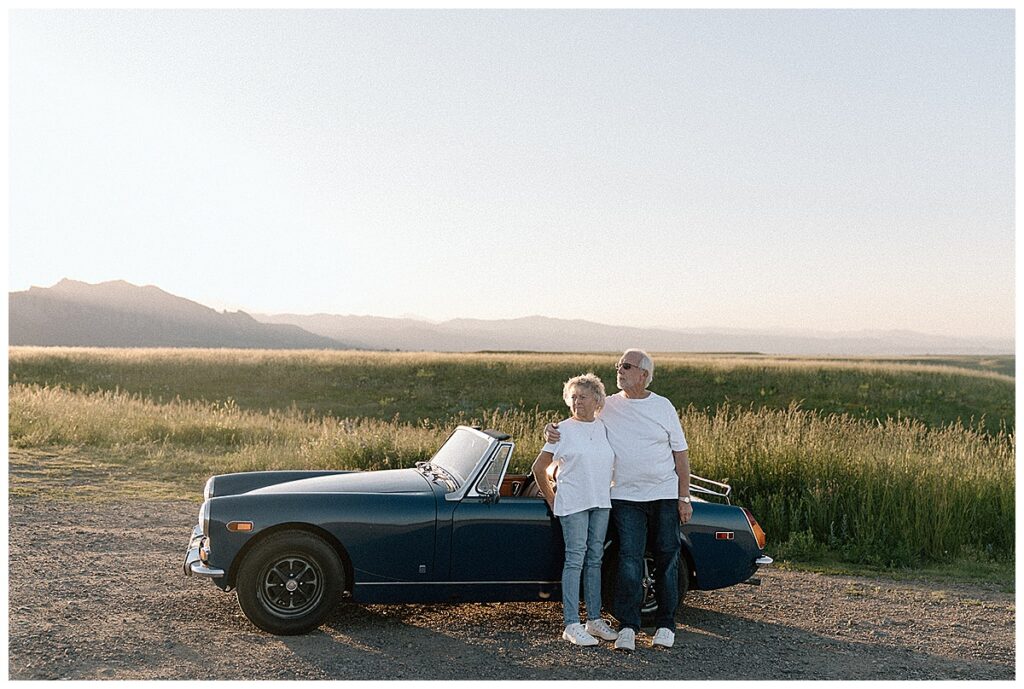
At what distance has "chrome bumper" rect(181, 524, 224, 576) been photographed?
6.56 m

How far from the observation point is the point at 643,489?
666 cm

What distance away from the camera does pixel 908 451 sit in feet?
42.5

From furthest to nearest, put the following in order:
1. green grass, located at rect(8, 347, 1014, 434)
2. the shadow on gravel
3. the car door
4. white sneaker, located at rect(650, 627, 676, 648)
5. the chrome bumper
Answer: green grass, located at rect(8, 347, 1014, 434) < the car door < white sneaker, located at rect(650, 627, 676, 648) < the chrome bumper < the shadow on gravel

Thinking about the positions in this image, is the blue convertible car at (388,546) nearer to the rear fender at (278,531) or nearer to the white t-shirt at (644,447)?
the rear fender at (278,531)

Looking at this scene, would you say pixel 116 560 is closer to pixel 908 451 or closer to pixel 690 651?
pixel 690 651

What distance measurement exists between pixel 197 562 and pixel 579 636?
2.69 meters

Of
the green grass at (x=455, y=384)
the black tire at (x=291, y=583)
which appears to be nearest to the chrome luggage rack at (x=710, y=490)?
the black tire at (x=291, y=583)

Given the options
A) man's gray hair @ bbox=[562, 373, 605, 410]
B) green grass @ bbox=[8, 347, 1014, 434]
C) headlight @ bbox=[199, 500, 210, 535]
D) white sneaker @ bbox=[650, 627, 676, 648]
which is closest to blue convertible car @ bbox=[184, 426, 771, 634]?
headlight @ bbox=[199, 500, 210, 535]

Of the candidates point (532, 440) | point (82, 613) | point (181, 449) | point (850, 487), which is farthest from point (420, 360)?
point (82, 613)

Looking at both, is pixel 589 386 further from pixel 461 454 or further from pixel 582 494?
pixel 461 454

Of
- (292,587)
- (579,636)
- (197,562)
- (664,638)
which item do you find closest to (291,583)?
(292,587)

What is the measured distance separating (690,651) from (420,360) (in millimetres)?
46593

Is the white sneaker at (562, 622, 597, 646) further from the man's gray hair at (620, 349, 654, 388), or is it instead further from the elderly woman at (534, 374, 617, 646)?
the man's gray hair at (620, 349, 654, 388)

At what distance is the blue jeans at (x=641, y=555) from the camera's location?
21.8ft
